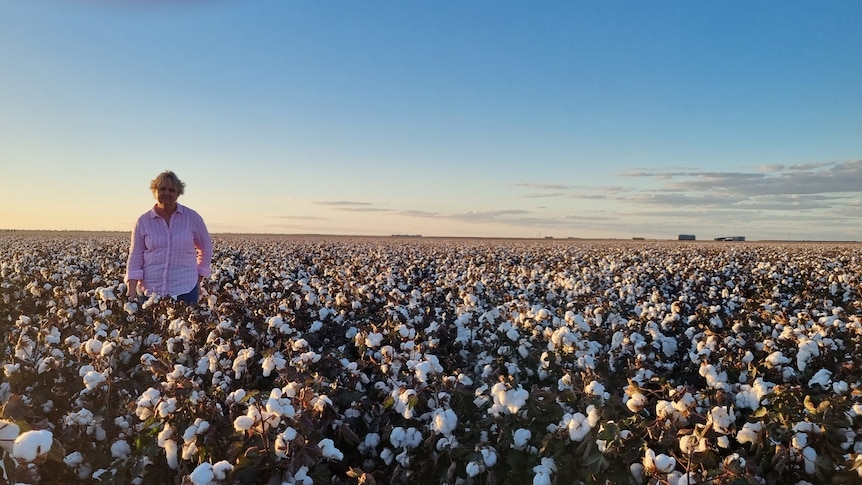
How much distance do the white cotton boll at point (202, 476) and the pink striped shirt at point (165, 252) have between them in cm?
529

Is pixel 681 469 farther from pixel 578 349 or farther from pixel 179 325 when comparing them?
pixel 179 325

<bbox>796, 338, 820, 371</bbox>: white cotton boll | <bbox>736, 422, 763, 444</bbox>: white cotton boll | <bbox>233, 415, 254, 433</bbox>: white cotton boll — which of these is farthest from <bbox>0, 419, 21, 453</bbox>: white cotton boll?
<bbox>796, 338, 820, 371</bbox>: white cotton boll

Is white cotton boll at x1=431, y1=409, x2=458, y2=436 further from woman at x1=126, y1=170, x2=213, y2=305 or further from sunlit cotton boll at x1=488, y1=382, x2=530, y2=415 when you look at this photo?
woman at x1=126, y1=170, x2=213, y2=305

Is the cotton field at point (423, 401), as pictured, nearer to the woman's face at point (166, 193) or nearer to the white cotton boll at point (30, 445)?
the white cotton boll at point (30, 445)

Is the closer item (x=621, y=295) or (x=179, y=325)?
(x=179, y=325)

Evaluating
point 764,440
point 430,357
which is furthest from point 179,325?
point 764,440

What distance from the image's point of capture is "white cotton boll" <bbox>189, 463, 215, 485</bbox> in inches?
110

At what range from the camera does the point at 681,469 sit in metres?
3.25

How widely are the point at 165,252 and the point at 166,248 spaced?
0.06 m

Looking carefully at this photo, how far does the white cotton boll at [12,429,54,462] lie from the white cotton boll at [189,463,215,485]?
28.2 inches

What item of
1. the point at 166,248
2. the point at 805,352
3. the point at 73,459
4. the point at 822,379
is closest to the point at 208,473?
the point at 73,459

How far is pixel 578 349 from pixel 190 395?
3181 mm

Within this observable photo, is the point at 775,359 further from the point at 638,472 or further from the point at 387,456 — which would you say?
the point at 387,456

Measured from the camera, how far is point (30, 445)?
2.24 metres
